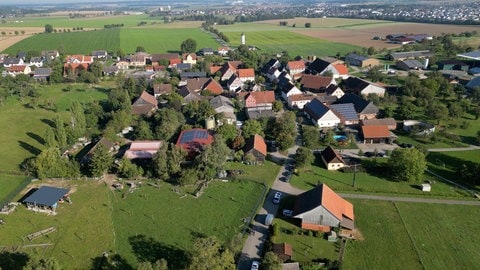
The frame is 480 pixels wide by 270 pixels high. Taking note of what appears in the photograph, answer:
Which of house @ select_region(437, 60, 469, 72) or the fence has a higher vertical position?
house @ select_region(437, 60, 469, 72)

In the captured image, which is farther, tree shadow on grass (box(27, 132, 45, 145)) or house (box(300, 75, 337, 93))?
house (box(300, 75, 337, 93))

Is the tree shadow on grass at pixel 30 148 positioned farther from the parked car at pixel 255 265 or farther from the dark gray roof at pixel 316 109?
the dark gray roof at pixel 316 109

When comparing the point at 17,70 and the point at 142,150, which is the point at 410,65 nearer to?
the point at 142,150

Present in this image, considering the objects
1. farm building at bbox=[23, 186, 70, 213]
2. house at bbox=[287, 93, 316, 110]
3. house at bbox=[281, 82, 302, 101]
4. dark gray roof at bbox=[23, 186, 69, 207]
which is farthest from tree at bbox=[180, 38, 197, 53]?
farm building at bbox=[23, 186, 70, 213]

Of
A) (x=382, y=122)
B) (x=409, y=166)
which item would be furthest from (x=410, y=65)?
(x=409, y=166)

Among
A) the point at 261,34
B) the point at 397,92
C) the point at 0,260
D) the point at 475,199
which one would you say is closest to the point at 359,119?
the point at 397,92

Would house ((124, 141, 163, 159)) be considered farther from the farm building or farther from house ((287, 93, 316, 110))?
house ((287, 93, 316, 110))
